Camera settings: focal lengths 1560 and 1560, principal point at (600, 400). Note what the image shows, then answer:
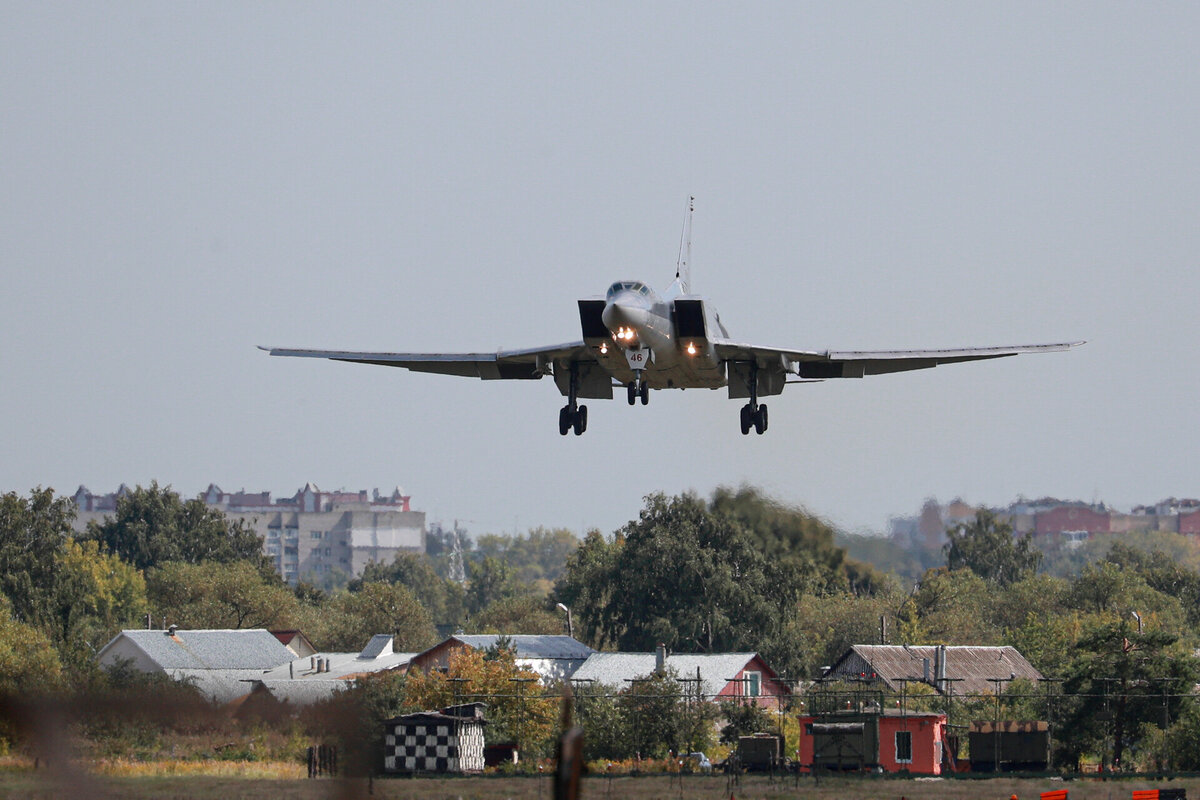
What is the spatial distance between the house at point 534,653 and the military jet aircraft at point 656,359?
3610 centimetres

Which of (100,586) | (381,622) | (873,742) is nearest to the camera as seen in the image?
(873,742)

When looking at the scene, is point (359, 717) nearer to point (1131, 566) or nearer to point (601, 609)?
point (601, 609)

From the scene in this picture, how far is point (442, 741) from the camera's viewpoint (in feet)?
170

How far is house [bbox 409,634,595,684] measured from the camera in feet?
274

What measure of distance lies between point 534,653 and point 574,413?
147 feet

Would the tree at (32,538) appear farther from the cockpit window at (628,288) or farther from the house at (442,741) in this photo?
the cockpit window at (628,288)

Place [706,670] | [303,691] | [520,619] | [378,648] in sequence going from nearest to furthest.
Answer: [303,691] → [706,670] → [378,648] → [520,619]

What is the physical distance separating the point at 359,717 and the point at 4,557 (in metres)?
109

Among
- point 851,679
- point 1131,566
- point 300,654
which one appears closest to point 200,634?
point 300,654

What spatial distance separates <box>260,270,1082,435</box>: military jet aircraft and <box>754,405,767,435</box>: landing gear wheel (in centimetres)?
3

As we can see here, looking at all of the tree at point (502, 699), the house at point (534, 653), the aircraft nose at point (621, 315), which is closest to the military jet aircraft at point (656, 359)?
the aircraft nose at point (621, 315)

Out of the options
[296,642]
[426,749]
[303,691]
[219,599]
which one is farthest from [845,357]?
[219,599]

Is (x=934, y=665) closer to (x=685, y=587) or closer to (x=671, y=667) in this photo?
(x=671, y=667)

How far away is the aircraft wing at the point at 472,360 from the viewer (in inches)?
1770
